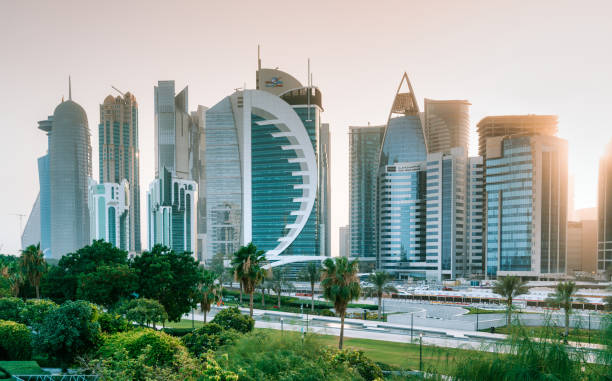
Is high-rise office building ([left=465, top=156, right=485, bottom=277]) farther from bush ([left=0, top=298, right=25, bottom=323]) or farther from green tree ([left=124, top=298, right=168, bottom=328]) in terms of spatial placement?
bush ([left=0, top=298, right=25, bottom=323])

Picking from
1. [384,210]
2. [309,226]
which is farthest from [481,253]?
[309,226]

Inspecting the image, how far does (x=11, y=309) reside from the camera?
120 ft

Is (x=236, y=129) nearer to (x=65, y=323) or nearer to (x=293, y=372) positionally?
(x=65, y=323)

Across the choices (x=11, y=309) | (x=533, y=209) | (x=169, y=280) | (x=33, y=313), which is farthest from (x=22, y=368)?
(x=533, y=209)

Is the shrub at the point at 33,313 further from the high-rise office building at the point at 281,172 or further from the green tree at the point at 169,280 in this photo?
the high-rise office building at the point at 281,172

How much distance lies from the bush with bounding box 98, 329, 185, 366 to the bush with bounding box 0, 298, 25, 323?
1634cm

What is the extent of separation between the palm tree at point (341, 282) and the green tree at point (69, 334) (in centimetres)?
1674

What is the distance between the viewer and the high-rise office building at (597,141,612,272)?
14045 centimetres

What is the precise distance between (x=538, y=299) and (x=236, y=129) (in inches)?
4451

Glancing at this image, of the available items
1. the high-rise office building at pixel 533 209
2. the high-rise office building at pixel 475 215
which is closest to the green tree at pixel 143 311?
the high-rise office building at pixel 533 209

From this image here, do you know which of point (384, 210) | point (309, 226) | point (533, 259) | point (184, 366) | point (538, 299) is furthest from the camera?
point (384, 210)

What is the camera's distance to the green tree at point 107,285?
132 feet

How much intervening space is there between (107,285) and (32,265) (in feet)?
48.5

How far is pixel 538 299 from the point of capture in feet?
247
